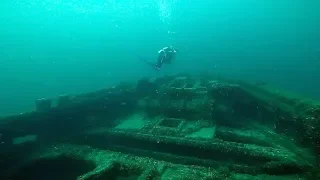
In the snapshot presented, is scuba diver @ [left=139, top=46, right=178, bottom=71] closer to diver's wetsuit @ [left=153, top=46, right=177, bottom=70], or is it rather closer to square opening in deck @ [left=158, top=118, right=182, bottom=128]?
diver's wetsuit @ [left=153, top=46, right=177, bottom=70]

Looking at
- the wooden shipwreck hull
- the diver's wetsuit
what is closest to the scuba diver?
the diver's wetsuit

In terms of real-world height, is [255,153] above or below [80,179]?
above

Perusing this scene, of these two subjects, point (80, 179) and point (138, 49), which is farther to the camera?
point (138, 49)

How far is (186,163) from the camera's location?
5.24m

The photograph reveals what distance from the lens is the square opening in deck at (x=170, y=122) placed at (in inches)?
278

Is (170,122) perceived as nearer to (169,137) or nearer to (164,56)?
(169,137)

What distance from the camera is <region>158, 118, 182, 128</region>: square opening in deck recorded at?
7.07 m

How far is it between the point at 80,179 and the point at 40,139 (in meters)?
3.51

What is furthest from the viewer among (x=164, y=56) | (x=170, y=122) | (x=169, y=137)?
(x=164, y=56)

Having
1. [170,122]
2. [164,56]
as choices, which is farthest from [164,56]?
[170,122]

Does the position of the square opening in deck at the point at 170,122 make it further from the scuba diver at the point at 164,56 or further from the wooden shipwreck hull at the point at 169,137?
the scuba diver at the point at 164,56

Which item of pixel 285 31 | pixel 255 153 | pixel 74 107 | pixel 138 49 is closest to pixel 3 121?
pixel 74 107

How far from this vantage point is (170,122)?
7.23 meters

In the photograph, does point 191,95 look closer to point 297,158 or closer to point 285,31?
point 297,158
